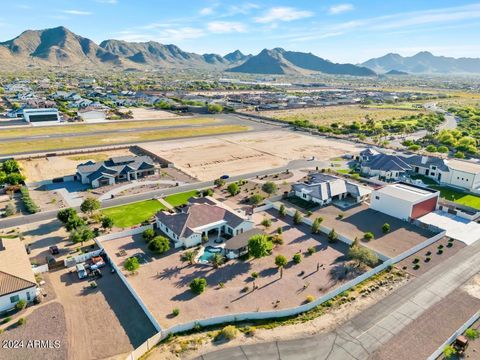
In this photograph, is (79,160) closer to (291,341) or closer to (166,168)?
(166,168)

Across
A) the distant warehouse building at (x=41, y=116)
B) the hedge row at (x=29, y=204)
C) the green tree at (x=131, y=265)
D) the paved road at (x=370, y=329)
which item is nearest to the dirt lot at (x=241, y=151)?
the hedge row at (x=29, y=204)

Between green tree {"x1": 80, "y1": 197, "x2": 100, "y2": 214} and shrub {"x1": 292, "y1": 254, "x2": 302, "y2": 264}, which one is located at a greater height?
green tree {"x1": 80, "y1": 197, "x2": 100, "y2": 214}

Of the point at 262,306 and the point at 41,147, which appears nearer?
the point at 262,306

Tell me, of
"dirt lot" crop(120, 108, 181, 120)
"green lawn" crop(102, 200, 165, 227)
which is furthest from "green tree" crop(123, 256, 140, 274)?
"dirt lot" crop(120, 108, 181, 120)

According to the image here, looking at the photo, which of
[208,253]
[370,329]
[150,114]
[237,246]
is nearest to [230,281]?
[237,246]

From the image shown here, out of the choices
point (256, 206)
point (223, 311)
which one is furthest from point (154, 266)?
point (256, 206)

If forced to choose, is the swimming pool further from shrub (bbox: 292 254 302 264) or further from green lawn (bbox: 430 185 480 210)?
green lawn (bbox: 430 185 480 210)
